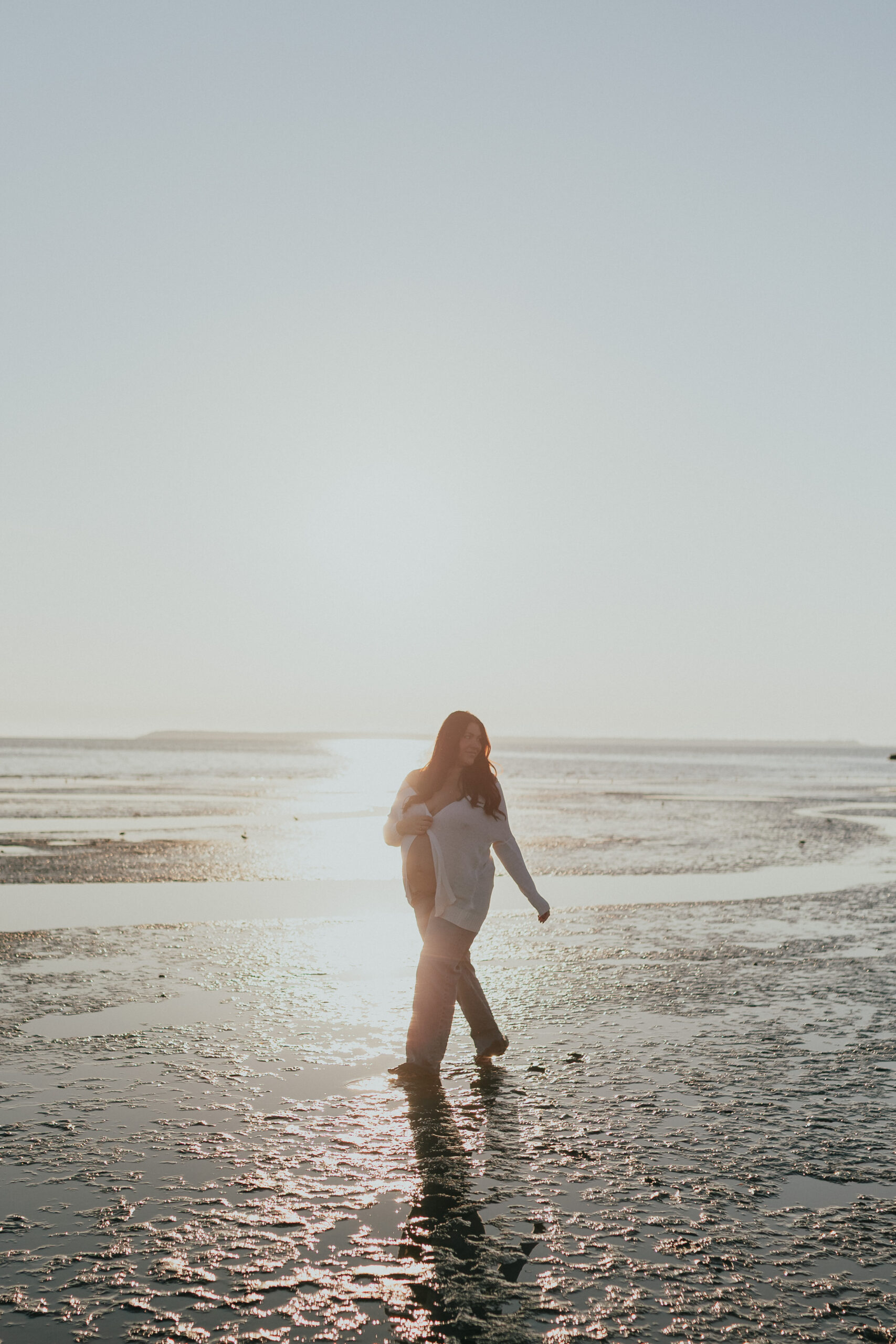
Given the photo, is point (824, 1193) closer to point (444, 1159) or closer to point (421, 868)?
point (444, 1159)

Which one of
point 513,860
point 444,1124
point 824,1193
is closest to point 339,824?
point 513,860

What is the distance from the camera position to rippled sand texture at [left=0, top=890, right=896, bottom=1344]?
406cm

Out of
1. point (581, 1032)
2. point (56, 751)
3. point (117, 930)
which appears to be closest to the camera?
point (581, 1032)

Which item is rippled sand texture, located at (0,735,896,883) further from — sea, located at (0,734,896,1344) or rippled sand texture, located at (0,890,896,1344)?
rippled sand texture, located at (0,890,896,1344)

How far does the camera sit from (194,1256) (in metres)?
4.39

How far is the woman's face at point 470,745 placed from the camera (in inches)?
287

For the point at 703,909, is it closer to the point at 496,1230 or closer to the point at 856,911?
the point at 856,911

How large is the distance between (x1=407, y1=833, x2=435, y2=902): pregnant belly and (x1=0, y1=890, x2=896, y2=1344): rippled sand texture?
1.12 meters

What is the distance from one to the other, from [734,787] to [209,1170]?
47.4 m

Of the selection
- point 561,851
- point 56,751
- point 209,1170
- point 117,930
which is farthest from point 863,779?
point 56,751

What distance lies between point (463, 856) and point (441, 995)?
Result: 2.91 feet

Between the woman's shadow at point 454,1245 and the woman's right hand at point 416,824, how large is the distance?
6.01 ft

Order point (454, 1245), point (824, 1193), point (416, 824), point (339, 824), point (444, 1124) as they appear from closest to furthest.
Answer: point (454, 1245)
point (824, 1193)
point (444, 1124)
point (416, 824)
point (339, 824)

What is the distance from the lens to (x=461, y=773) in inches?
290
